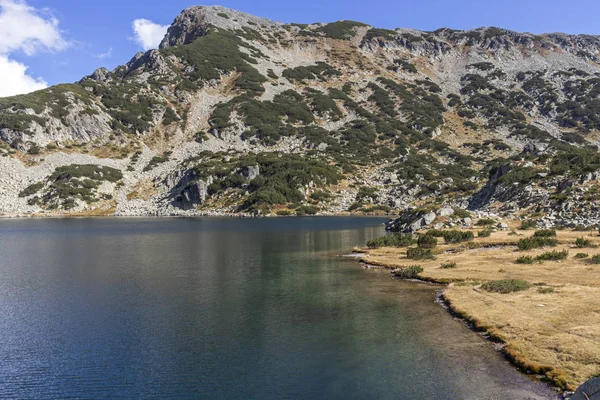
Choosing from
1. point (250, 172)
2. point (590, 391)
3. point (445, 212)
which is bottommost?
point (590, 391)

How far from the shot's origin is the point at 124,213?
134m

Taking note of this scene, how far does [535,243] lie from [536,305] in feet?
82.3

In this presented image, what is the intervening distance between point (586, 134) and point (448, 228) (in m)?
165

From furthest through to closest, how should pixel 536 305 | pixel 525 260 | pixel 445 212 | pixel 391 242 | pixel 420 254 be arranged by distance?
pixel 445 212 → pixel 391 242 → pixel 420 254 → pixel 525 260 → pixel 536 305

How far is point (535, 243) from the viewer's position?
4875 centimetres

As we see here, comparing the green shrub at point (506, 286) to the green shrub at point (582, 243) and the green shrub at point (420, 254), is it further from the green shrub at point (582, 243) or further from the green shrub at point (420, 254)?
the green shrub at point (582, 243)

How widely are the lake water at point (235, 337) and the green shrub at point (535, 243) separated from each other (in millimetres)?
18891

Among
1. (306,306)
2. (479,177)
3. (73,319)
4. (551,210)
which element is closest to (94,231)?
(73,319)

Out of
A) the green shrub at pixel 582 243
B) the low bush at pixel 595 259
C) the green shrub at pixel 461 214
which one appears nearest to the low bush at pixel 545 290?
the low bush at pixel 595 259

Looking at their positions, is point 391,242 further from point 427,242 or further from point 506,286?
point 506,286

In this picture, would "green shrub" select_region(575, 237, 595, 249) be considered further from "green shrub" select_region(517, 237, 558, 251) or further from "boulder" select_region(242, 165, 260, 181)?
"boulder" select_region(242, 165, 260, 181)

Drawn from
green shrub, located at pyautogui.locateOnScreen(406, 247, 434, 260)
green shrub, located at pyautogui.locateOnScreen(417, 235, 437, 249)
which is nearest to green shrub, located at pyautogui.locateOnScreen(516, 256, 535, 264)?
green shrub, located at pyautogui.locateOnScreen(406, 247, 434, 260)

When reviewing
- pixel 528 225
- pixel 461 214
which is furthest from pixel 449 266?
pixel 461 214

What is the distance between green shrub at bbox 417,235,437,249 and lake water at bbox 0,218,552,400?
14.5 metres
